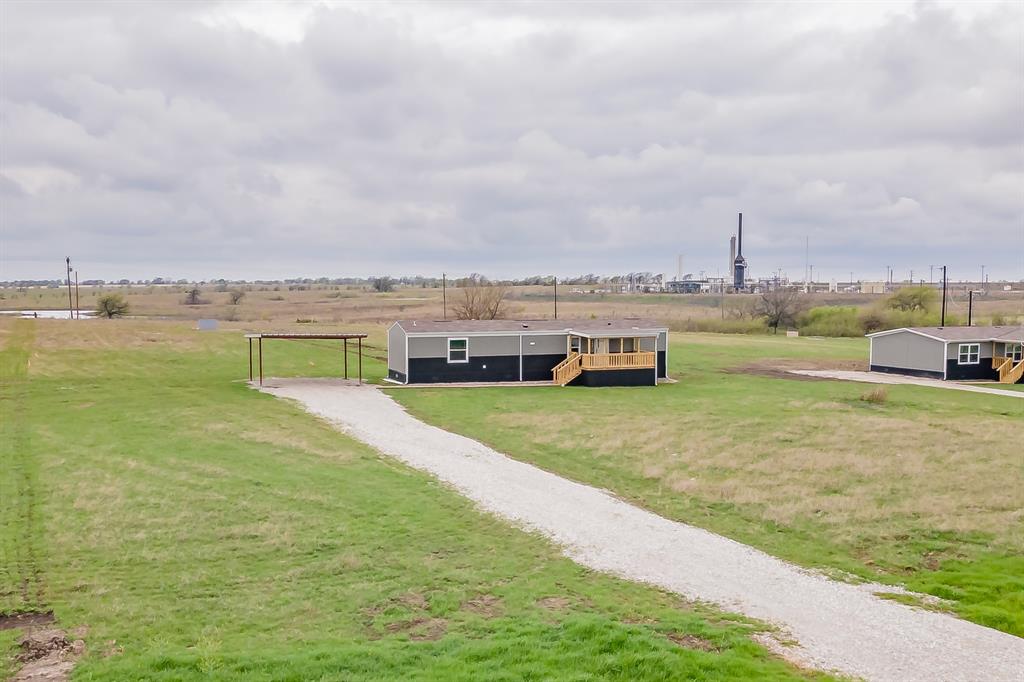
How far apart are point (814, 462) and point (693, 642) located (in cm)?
1343

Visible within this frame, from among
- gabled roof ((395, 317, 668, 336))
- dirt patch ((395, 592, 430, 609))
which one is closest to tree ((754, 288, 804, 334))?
gabled roof ((395, 317, 668, 336))

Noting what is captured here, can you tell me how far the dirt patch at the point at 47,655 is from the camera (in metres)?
9.78

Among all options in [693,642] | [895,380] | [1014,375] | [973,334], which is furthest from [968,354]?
[693,642]

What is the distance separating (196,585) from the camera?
42.9 ft

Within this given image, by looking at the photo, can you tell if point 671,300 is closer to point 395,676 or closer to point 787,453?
point 787,453

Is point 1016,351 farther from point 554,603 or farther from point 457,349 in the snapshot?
point 554,603

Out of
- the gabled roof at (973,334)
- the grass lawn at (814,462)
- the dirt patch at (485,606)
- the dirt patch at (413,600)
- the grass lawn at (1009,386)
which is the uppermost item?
the gabled roof at (973,334)

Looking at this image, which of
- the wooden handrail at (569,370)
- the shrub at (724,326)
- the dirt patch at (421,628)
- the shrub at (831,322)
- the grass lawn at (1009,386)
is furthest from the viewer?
the shrub at (724,326)

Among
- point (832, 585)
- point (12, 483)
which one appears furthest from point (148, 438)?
point (832, 585)

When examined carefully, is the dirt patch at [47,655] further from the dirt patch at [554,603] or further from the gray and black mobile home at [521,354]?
the gray and black mobile home at [521,354]

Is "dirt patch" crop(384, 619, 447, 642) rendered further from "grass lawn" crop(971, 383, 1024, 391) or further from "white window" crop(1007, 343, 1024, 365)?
"white window" crop(1007, 343, 1024, 365)

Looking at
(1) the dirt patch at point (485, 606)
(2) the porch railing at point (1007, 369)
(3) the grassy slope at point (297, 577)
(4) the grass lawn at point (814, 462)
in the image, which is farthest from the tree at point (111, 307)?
(1) the dirt patch at point (485, 606)

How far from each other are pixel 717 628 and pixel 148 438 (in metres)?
19.8

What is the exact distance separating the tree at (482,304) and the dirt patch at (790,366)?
97.5 ft
